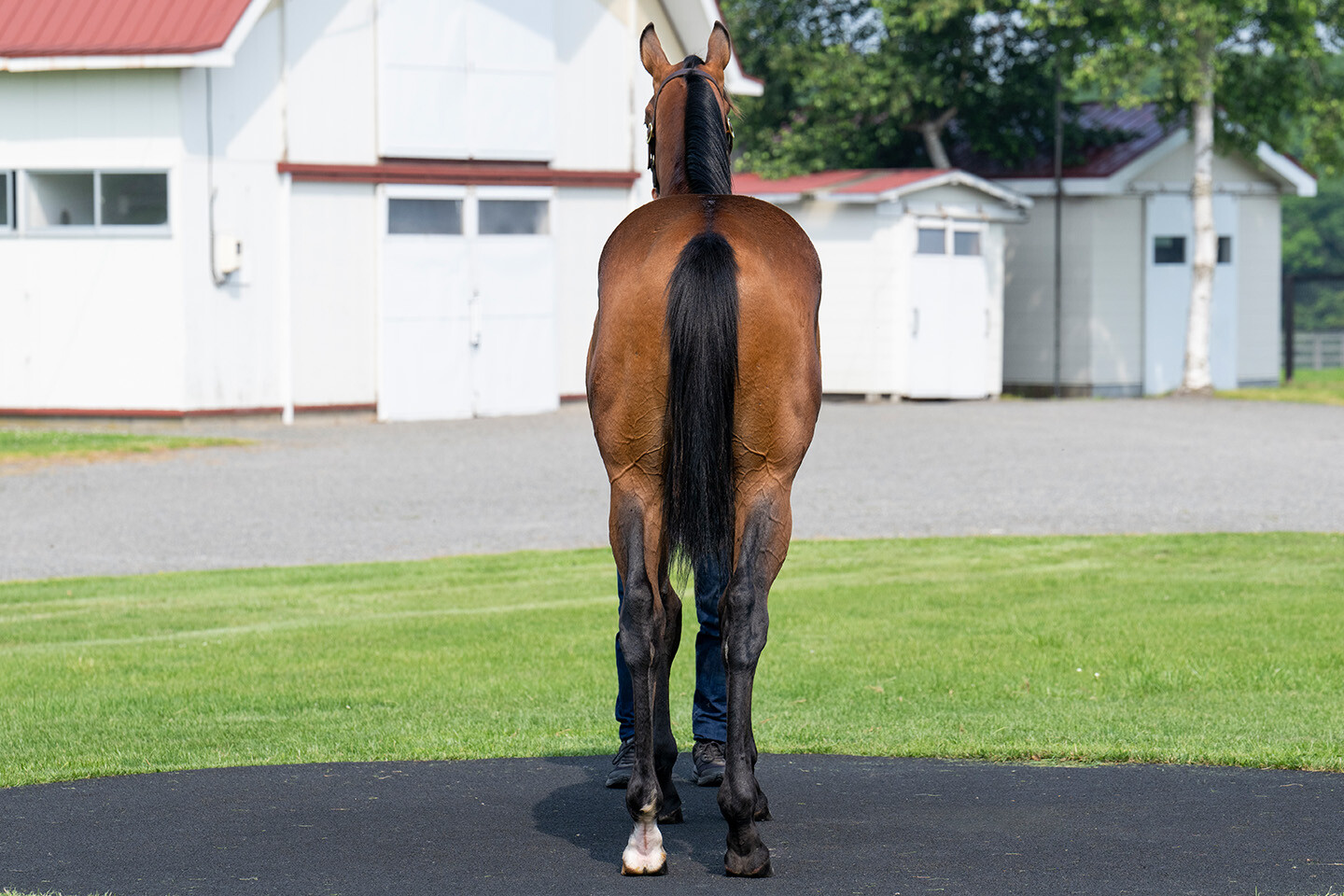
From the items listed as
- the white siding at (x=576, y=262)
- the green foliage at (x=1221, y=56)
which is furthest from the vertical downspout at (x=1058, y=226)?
the white siding at (x=576, y=262)

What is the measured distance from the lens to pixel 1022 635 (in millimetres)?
10227

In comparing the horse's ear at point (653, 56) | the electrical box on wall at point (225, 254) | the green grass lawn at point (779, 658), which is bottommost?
the green grass lawn at point (779, 658)

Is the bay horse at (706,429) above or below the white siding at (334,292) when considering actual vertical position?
below

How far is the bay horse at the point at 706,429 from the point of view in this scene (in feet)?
17.5

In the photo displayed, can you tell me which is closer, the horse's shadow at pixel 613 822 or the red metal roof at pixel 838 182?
the horse's shadow at pixel 613 822

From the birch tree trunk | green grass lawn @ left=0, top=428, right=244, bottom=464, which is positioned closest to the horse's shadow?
green grass lawn @ left=0, top=428, right=244, bottom=464

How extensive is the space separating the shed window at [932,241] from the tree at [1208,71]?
3.21 m

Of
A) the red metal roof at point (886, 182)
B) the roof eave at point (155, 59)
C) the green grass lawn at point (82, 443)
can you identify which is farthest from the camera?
the red metal roof at point (886, 182)

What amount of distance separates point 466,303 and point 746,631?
20786 millimetres

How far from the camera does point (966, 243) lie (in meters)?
30.1

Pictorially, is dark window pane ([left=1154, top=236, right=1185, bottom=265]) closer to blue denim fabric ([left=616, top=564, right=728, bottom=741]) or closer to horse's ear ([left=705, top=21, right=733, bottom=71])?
horse's ear ([left=705, top=21, right=733, bottom=71])

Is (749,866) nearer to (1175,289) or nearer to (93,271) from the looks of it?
(93,271)

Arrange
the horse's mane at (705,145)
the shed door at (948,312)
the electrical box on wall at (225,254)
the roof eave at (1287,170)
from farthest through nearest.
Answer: the roof eave at (1287,170) → the shed door at (948,312) → the electrical box on wall at (225,254) → the horse's mane at (705,145)

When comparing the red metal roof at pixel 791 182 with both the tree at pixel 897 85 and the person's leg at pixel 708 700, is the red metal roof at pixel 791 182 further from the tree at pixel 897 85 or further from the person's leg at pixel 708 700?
the person's leg at pixel 708 700
